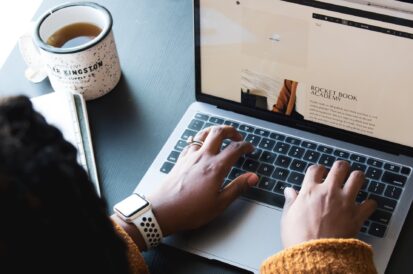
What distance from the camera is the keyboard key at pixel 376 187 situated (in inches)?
34.0

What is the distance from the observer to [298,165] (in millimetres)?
901

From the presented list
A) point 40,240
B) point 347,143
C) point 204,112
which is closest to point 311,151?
point 347,143

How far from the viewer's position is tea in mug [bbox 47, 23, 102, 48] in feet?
3.23

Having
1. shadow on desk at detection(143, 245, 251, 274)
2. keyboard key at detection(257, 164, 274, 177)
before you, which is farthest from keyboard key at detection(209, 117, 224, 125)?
shadow on desk at detection(143, 245, 251, 274)

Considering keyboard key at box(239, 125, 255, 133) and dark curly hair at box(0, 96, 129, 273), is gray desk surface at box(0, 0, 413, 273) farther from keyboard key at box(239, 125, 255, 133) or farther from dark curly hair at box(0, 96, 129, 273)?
dark curly hair at box(0, 96, 129, 273)

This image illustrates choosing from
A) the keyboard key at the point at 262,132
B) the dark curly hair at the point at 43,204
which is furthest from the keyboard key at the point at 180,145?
the dark curly hair at the point at 43,204

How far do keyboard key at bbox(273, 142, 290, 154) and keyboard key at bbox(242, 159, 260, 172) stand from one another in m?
0.04

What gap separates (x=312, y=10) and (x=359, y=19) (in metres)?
0.06

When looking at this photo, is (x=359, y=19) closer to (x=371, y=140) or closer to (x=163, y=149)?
(x=371, y=140)

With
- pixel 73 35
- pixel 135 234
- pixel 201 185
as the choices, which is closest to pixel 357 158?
pixel 201 185

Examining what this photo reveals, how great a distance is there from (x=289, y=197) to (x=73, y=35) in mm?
416

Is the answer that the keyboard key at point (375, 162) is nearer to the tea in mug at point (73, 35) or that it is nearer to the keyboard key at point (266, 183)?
the keyboard key at point (266, 183)

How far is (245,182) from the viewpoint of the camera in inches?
34.3

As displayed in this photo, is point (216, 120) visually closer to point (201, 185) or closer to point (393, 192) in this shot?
point (201, 185)
